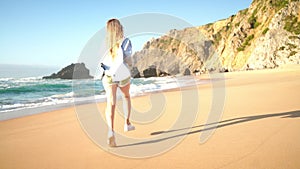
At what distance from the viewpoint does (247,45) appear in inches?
2291

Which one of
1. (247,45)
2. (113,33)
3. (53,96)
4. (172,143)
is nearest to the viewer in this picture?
(172,143)

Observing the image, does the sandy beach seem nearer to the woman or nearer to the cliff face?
the woman

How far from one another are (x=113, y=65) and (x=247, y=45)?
59.9 meters

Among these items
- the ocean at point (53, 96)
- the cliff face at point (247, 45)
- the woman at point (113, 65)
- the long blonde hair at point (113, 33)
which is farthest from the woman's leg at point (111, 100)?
the cliff face at point (247, 45)

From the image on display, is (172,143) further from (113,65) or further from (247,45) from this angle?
(247,45)

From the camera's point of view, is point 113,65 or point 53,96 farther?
point 53,96

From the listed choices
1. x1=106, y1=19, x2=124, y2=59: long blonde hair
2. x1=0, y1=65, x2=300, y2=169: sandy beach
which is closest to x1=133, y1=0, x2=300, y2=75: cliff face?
x1=0, y1=65, x2=300, y2=169: sandy beach

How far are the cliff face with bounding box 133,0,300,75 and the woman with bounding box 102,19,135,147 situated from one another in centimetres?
2568

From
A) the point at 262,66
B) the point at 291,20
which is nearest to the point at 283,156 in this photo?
the point at 262,66

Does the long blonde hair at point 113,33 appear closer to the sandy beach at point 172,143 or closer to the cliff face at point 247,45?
the sandy beach at point 172,143

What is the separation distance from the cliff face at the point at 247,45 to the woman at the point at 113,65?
84.3 ft

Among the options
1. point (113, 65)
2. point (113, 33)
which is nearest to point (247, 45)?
point (113, 33)

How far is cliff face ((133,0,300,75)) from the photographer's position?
1786 inches

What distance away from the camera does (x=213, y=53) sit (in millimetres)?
76000
